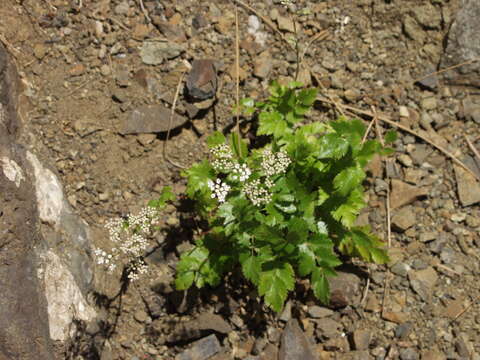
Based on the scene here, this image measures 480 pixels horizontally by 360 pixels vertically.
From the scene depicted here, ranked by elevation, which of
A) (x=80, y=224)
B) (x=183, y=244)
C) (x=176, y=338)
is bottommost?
(x=176, y=338)

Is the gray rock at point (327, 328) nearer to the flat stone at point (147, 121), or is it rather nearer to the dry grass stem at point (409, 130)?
the dry grass stem at point (409, 130)

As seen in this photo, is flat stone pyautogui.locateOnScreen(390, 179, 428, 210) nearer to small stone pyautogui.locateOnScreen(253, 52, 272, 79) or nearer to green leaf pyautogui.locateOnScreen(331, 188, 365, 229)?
green leaf pyautogui.locateOnScreen(331, 188, 365, 229)

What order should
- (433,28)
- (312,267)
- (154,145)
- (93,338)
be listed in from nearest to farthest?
(312,267) < (93,338) < (154,145) < (433,28)

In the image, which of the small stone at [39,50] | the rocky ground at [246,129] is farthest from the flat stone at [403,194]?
the small stone at [39,50]

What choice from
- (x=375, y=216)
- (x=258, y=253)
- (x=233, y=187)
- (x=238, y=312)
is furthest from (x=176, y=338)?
(x=375, y=216)

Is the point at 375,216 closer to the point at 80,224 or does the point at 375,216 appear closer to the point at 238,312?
the point at 238,312

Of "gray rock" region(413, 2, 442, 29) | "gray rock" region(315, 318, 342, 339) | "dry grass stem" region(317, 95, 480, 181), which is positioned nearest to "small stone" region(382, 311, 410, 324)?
"gray rock" region(315, 318, 342, 339)

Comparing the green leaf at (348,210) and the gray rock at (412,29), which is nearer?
the green leaf at (348,210)
